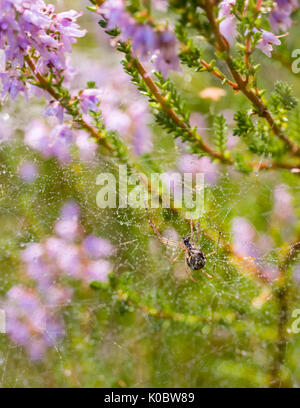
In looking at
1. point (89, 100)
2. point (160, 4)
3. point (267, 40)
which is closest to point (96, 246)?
point (89, 100)

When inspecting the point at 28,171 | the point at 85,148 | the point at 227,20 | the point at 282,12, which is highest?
the point at 227,20

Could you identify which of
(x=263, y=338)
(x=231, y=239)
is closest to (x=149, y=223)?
(x=231, y=239)

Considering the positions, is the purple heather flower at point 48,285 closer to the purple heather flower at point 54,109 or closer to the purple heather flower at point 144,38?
the purple heather flower at point 54,109

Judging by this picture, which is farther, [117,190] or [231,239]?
[117,190]

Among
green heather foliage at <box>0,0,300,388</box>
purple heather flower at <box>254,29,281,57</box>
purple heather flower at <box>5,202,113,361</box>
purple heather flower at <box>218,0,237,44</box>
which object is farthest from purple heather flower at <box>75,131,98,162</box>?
purple heather flower at <box>254,29,281,57</box>

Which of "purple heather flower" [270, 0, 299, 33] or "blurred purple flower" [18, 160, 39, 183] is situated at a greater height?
"purple heather flower" [270, 0, 299, 33]

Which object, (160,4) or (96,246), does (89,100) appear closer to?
(160,4)

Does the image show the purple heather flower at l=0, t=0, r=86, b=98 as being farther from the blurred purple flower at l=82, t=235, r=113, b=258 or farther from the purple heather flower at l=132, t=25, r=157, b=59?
the blurred purple flower at l=82, t=235, r=113, b=258
